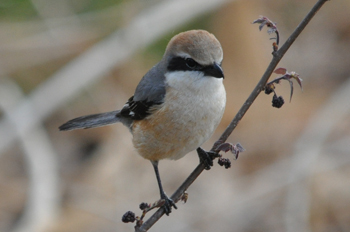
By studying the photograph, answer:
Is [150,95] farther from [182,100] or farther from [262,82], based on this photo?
[262,82]

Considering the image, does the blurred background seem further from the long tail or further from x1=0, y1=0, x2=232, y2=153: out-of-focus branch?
the long tail

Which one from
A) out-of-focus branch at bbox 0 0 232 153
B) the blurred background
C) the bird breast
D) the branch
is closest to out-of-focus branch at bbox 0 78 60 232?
the blurred background

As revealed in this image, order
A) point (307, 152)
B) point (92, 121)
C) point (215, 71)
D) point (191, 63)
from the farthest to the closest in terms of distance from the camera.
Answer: point (307, 152)
point (92, 121)
point (191, 63)
point (215, 71)

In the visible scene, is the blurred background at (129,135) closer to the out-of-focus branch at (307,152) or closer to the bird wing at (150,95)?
the out-of-focus branch at (307,152)

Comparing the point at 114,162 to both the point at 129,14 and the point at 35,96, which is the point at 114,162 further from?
the point at 129,14

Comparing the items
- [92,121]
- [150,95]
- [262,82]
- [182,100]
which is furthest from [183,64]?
[92,121]

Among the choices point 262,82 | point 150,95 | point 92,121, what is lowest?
point 262,82
